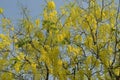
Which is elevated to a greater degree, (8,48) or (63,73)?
(8,48)

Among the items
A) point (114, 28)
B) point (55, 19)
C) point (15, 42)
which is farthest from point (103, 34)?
point (15, 42)

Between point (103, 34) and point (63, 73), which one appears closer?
point (63, 73)

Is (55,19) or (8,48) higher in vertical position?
(55,19)

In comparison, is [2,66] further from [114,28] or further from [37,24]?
[114,28]

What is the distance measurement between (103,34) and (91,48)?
61 cm

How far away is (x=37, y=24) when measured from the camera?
11.6 m

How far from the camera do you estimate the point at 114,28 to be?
438 inches

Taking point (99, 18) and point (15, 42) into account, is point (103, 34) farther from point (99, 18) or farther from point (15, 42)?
point (15, 42)

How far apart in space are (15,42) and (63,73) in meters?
1.79

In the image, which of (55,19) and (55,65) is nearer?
(55,65)

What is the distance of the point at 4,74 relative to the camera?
35.8 feet

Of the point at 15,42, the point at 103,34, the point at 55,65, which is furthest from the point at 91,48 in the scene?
the point at 15,42

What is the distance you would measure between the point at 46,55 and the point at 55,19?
1.46 metres

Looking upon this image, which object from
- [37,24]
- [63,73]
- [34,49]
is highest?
[37,24]
